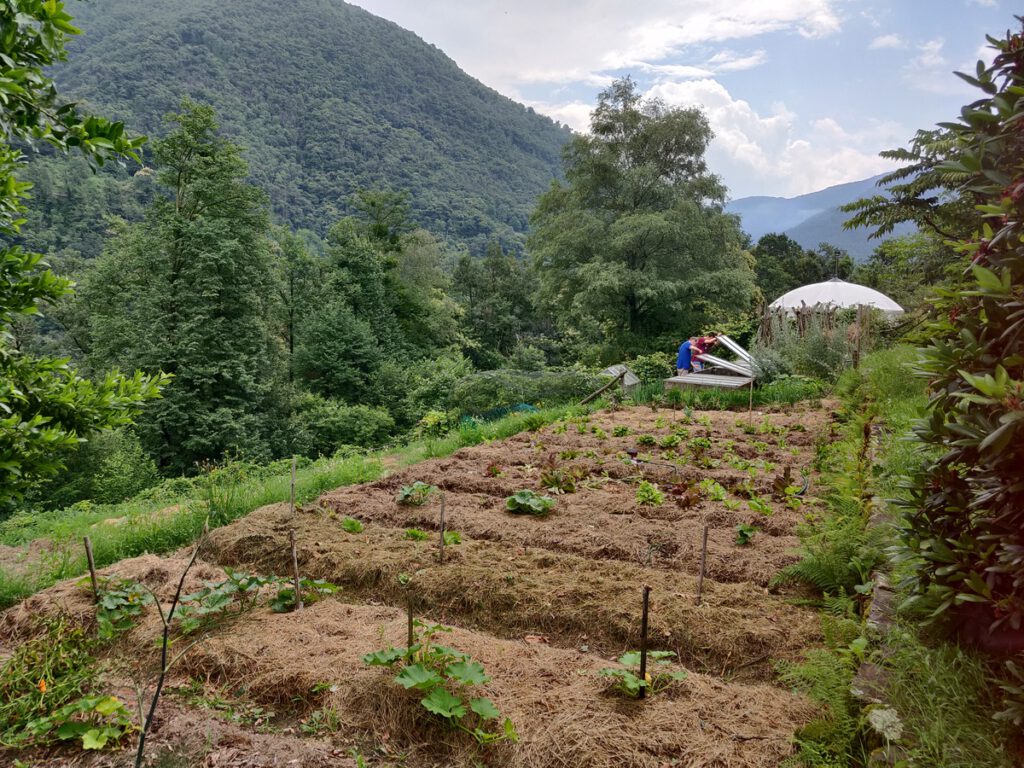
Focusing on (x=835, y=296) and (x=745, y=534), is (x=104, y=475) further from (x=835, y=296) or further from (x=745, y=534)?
(x=835, y=296)

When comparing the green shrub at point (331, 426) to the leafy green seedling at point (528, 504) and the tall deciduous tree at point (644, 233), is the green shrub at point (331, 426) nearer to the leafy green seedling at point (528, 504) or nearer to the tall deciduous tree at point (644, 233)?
the tall deciduous tree at point (644, 233)

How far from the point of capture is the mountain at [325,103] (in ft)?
221

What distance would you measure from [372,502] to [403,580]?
2235 millimetres

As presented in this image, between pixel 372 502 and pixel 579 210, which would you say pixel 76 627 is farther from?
pixel 579 210

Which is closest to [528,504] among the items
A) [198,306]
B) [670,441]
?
[670,441]

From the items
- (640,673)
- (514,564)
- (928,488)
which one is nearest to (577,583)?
(514,564)

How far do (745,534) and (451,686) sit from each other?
324cm

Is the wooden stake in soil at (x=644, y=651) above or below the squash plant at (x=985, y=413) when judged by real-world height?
below

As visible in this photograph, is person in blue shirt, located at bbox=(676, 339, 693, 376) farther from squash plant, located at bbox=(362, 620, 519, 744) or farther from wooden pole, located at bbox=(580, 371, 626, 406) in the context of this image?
squash plant, located at bbox=(362, 620, 519, 744)

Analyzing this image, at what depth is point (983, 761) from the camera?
73.0 inches

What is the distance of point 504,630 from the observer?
412 cm

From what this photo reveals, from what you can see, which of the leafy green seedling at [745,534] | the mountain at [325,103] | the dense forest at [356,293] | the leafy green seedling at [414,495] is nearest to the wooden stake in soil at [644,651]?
the leafy green seedling at [745,534]

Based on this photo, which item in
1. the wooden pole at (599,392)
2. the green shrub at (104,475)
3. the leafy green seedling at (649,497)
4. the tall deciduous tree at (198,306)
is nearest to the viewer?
the leafy green seedling at (649,497)

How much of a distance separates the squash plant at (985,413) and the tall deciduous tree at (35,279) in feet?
10.4
